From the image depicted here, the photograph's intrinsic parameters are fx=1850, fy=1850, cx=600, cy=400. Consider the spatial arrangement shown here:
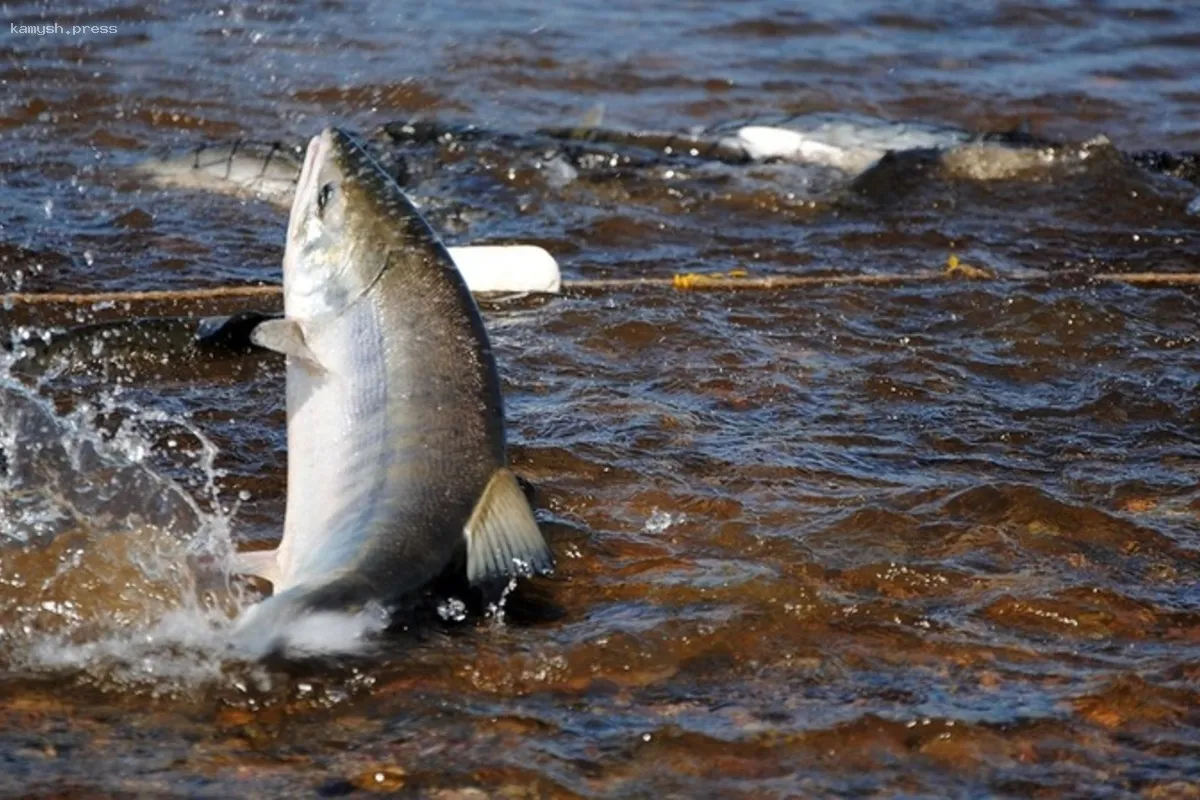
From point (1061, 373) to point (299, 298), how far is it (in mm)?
3025

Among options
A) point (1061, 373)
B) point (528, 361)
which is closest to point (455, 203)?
point (528, 361)

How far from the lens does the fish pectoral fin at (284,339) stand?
4.24 m

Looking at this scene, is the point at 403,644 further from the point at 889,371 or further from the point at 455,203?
the point at 455,203

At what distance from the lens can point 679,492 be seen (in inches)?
202

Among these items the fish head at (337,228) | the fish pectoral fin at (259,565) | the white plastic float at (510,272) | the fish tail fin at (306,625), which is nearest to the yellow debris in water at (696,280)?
the white plastic float at (510,272)

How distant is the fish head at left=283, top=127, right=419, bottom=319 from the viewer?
4.41 m

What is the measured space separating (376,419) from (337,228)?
61 cm

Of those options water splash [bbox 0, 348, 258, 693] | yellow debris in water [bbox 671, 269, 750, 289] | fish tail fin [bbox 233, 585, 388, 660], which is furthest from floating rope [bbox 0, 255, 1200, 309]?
fish tail fin [bbox 233, 585, 388, 660]

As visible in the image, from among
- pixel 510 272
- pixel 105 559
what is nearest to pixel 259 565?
pixel 105 559

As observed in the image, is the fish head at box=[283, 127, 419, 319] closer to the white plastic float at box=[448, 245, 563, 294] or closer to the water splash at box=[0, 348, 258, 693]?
the water splash at box=[0, 348, 258, 693]

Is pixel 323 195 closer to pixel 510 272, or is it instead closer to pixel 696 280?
pixel 510 272

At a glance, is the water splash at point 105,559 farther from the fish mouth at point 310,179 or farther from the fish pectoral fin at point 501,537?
the fish mouth at point 310,179

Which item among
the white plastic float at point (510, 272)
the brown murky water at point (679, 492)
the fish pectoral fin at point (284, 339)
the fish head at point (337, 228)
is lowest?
the brown murky water at point (679, 492)

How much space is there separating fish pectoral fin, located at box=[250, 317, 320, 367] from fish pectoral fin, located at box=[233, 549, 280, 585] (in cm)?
46
